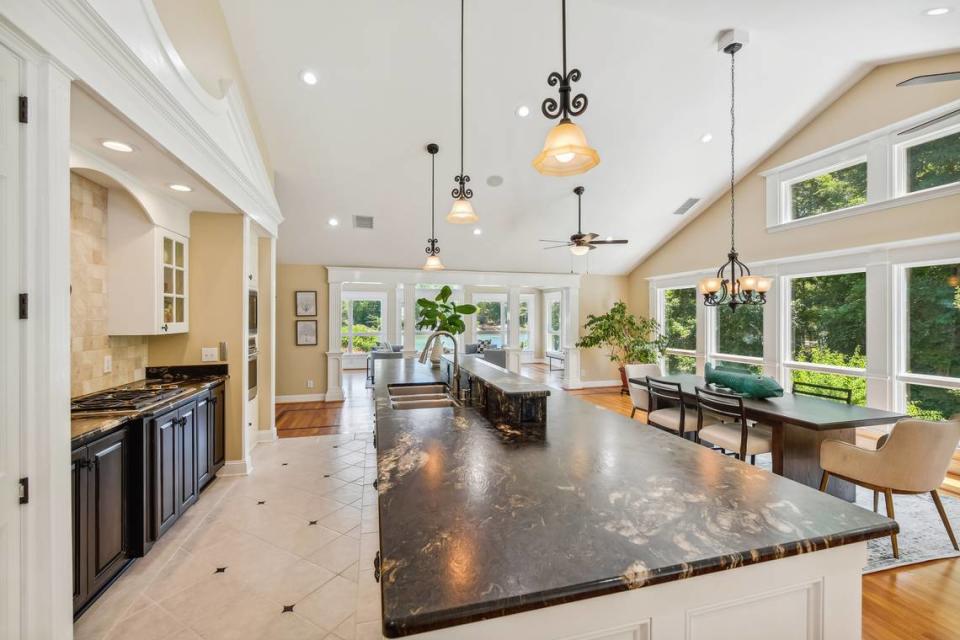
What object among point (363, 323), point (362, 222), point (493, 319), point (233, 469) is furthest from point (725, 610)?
point (493, 319)

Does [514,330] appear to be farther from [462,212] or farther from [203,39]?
[203,39]

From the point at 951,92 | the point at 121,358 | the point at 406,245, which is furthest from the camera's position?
the point at 406,245

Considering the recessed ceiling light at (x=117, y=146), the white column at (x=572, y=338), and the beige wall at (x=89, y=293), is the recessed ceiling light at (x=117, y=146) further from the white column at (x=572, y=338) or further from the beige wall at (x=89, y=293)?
the white column at (x=572, y=338)

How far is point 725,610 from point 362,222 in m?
6.11

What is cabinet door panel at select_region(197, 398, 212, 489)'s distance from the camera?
3.07 metres

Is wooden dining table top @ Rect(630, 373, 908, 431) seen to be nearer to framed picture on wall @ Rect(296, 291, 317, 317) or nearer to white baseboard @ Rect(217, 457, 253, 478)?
white baseboard @ Rect(217, 457, 253, 478)

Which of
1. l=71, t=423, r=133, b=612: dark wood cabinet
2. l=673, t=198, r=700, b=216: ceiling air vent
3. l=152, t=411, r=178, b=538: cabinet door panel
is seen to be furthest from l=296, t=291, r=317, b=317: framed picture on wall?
l=673, t=198, r=700, b=216: ceiling air vent

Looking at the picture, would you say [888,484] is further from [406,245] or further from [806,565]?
[406,245]

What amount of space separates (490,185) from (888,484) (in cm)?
485

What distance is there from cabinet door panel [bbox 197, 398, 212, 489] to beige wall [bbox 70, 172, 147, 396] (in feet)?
1.99

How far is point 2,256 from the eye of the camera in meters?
1.24

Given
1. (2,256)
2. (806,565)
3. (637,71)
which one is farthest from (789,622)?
(637,71)

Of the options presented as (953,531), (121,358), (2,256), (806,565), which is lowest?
(953,531)

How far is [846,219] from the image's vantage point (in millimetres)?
4672
